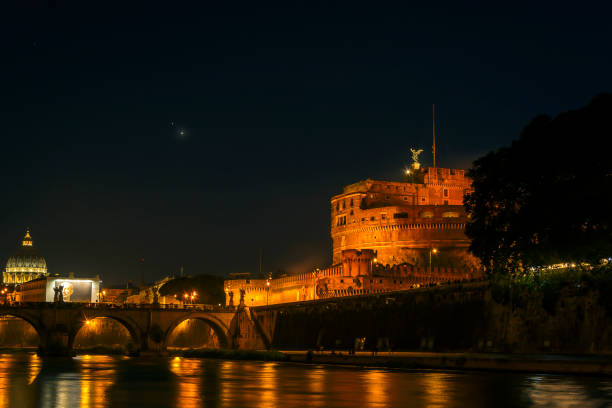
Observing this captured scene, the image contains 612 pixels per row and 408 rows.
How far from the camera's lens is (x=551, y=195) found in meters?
42.2

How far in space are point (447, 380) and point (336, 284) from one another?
59.3m

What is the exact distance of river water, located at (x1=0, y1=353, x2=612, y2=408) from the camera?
25531 millimetres

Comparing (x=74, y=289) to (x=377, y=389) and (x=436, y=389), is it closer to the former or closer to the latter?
(x=377, y=389)

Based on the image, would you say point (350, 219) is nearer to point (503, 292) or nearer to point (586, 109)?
point (503, 292)

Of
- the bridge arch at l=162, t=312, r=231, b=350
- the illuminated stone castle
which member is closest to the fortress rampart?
the illuminated stone castle

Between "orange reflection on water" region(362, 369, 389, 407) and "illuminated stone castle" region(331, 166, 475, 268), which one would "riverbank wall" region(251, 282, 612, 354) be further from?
"illuminated stone castle" region(331, 166, 475, 268)

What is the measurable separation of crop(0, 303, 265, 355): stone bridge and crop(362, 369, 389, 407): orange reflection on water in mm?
52424

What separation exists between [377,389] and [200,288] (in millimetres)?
132459

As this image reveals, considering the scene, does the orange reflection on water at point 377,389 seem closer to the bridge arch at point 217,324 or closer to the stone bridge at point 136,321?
the stone bridge at point 136,321

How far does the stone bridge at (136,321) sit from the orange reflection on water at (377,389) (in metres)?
52.4

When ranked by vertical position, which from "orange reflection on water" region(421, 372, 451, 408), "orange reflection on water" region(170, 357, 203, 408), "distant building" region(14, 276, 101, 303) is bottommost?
"orange reflection on water" region(170, 357, 203, 408)

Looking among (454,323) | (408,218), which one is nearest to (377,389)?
(454,323)

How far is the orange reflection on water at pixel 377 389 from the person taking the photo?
25.9 m

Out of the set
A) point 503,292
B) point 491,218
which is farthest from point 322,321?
point 491,218
